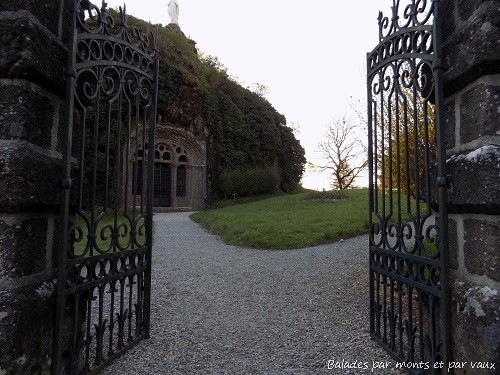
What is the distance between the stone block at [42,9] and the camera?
6.13ft

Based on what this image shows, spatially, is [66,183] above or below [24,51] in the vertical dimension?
below

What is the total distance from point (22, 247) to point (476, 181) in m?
2.45

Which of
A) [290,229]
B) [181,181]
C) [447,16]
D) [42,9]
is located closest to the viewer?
[42,9]

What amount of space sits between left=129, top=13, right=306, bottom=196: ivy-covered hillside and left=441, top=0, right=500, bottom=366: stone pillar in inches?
774

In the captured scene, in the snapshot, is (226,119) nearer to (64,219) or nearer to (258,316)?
(258,316)

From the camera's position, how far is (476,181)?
1807 mm

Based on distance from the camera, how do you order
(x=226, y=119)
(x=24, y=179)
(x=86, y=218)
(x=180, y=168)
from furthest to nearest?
(x=226, y=119) → (x=180, y=168) → (x=86, y=218) → (x=24, y=179)

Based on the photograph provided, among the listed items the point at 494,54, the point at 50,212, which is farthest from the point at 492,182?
the point at 50,212

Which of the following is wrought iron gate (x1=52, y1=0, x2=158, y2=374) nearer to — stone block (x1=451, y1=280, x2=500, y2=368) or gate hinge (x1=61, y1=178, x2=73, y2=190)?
gate hinge (x1=61, y1=178, x2=73, y2=190)

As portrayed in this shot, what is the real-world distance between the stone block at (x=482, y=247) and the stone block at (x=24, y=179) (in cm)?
242

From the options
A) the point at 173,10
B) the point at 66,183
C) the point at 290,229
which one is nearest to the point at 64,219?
the point at 66,183

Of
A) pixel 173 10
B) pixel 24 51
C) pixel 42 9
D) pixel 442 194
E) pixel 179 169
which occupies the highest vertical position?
pixel 173 10

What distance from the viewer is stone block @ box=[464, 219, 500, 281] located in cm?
174

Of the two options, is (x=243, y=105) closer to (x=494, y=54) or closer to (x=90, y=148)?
(x=90, y=148)
